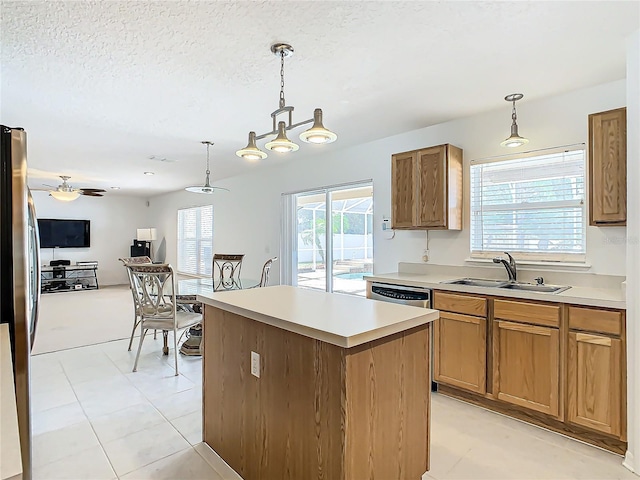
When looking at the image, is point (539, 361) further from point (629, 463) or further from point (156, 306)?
point (156, 306)

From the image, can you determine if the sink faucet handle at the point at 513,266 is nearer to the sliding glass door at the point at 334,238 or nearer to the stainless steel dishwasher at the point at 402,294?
the stainless steel dishwasher at the point at 402,294

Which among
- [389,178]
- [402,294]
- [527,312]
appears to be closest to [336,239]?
[389,178]

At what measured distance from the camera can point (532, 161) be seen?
9.88 ft

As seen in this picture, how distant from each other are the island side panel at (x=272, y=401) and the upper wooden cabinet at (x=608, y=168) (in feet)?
7.00

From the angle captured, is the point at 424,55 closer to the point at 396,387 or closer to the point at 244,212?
the point at 396,387

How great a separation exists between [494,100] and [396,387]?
2.50m

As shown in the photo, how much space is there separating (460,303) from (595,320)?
823 millimetres

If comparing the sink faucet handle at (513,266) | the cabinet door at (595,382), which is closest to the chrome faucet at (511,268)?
the sink faucet handle at (513,266)

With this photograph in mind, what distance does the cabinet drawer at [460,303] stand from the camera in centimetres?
262

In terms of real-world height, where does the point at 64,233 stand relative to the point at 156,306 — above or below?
above

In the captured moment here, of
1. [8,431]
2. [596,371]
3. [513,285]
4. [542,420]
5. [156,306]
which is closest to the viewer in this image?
[8,431]

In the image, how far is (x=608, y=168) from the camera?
231 cm

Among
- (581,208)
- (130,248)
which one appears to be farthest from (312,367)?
(130,248)

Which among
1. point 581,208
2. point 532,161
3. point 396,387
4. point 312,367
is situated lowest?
point 396,387
